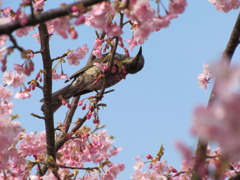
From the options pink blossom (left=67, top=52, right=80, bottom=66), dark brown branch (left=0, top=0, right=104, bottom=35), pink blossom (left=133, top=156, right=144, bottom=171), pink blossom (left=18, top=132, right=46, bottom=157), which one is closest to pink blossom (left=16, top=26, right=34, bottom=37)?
pink blossom (left=67, top=52, right=80, bottom=66)

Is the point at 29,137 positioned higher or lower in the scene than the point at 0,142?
higher

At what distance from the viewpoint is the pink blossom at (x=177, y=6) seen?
277 cm

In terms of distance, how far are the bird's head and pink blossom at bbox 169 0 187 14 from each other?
15.6 ft

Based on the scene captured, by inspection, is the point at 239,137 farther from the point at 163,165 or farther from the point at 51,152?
the point at 51,152

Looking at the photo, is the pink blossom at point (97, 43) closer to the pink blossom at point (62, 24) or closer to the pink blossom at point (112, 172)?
the pink blossom at point (112, 172)

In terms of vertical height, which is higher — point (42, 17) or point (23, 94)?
point (23, 94)

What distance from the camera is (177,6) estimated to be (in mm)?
2793

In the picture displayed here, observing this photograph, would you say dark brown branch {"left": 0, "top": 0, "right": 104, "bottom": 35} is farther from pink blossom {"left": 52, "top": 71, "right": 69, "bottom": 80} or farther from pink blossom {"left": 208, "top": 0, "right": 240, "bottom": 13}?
pink blossom {"left": 52, "top": 71, "right": 69, "bottom": 80}

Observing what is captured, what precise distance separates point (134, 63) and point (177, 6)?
4893 millimetres

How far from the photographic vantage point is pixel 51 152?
16.4ft

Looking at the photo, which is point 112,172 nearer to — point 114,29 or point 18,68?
point 18,68

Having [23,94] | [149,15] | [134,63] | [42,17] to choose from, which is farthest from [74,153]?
[42,17]

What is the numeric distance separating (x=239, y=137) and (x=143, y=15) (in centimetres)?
187

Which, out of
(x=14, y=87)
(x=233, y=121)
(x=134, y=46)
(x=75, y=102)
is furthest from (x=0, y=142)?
(x=75, y=102)
